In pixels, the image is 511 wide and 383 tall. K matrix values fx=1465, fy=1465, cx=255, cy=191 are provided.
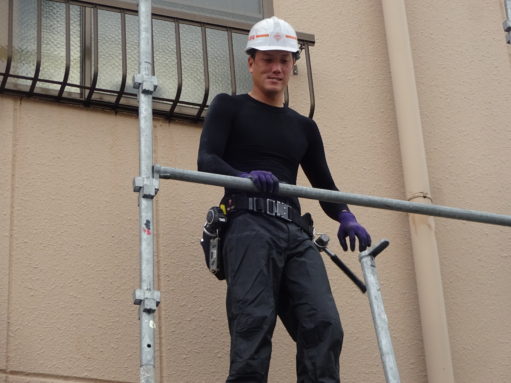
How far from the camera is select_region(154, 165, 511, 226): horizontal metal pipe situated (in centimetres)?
623

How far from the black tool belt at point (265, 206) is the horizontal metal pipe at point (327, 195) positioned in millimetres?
189

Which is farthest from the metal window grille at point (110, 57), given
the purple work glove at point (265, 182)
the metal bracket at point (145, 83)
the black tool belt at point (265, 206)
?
the purple work glove at point (265, 182)

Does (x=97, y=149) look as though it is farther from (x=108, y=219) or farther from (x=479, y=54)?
(x=479, y=54)

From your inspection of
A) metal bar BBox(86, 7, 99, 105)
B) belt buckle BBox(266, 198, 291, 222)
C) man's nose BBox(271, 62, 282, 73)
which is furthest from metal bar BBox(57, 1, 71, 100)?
belt buckle BBox(266, 198, 291, 222)

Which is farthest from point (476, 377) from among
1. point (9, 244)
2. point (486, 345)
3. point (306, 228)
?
point (9, 244)

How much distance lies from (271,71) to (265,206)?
683mm

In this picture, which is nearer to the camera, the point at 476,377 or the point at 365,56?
the point at 476,377

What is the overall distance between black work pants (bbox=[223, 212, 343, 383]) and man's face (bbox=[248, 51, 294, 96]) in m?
0.66

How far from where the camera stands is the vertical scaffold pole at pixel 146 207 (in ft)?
19.4

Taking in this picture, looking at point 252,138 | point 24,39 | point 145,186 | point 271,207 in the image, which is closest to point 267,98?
point 252,138

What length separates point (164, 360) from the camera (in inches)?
274

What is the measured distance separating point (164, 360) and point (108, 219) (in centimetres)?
77

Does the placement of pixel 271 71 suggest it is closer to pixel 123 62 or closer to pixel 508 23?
Answer: pixel 123 62

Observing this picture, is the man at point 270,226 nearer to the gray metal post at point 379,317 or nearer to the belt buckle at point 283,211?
the belt buckle at point 283,211
